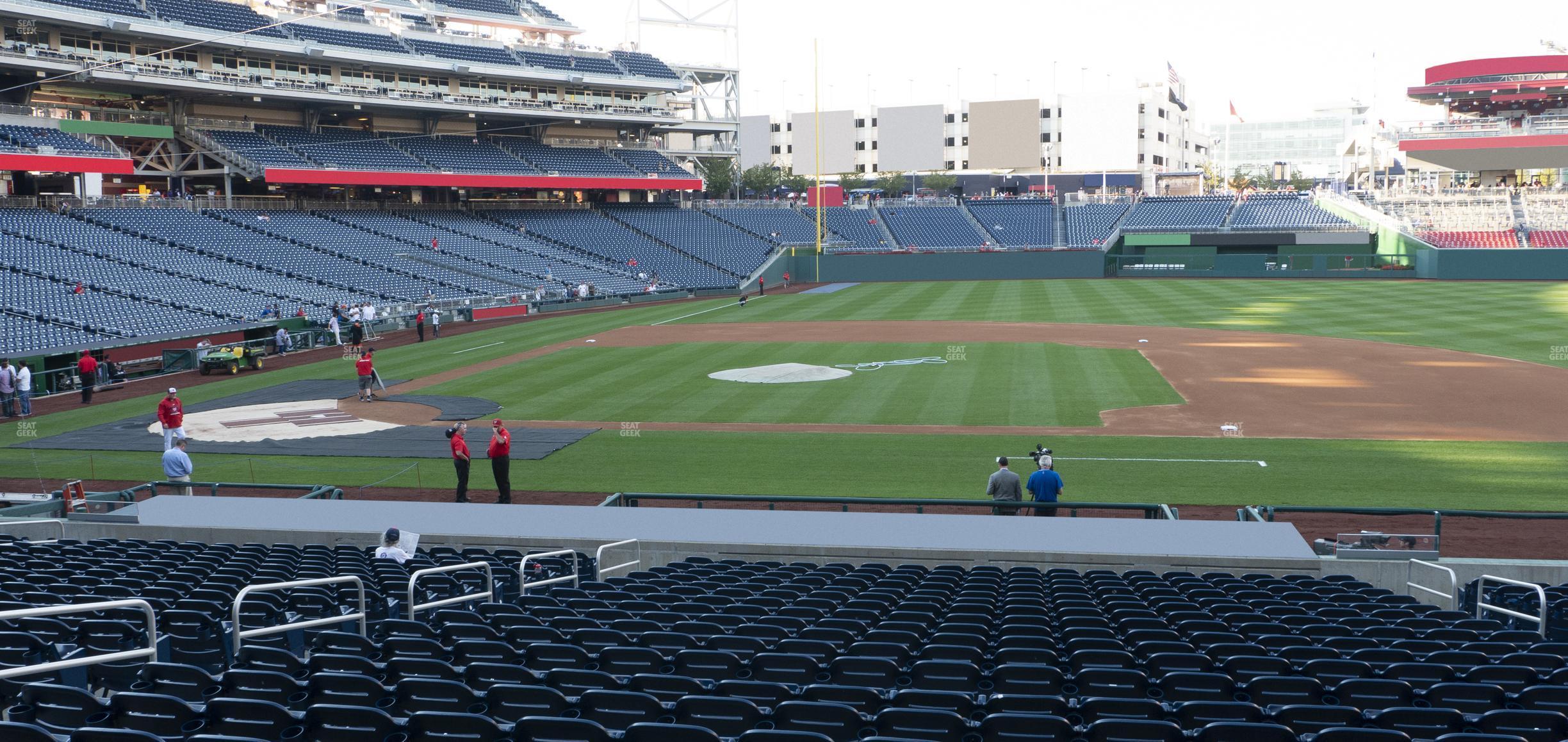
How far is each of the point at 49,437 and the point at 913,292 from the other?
45362 millimetres

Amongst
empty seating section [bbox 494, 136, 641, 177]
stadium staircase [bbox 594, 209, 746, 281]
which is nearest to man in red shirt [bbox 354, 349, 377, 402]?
stadium staircase [bbox 594, 209, 746, 281]

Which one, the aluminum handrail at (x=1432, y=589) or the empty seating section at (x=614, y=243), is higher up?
the empty seating section at (x=614, y=243)

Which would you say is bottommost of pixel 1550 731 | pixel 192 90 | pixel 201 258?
pixel 1550 731

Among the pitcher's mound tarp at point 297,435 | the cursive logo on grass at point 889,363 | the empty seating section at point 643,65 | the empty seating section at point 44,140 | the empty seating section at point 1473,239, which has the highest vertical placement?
the empty seating section at point 643,65

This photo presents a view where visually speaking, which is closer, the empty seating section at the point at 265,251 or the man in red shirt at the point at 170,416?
the man in red shirt at the point at 170,416

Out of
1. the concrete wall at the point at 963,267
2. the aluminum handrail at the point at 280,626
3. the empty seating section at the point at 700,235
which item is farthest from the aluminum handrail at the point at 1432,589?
the concrete wall at the point at 963,267

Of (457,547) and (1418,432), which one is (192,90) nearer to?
(457,547)

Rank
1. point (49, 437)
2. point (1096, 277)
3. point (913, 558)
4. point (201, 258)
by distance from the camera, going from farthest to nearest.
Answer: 1. point (1096, 277)
2. point (201, 258)
3. point (49, 437)
4. point (913, 558)

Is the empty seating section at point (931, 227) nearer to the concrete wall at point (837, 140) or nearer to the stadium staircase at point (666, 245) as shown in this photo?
the stadium staircase at point (666, 245)

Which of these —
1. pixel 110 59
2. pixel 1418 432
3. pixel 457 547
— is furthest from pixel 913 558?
pixel 110 59

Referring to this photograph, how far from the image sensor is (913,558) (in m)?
12.2

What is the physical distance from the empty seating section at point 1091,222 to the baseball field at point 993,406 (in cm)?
3009

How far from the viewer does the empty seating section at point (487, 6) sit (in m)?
73.7

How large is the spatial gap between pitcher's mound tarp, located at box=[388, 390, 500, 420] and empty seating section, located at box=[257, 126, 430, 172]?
39.4 meters
